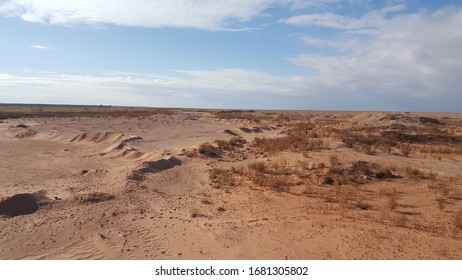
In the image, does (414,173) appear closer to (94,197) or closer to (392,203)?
(392,203)

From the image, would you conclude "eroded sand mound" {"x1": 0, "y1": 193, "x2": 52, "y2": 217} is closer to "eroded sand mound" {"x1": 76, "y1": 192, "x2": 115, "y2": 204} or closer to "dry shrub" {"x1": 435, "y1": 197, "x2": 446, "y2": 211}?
"eroded sand mound" {"x1": 76, "y1": 192, "x2": 115, "y2": 204}

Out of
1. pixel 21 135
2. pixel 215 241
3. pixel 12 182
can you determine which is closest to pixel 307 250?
pixel 215 241

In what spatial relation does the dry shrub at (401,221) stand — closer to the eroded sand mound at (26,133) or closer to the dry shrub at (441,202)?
the dry shrub at (441,202)

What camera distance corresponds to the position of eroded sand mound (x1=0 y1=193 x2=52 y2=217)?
10140 mm

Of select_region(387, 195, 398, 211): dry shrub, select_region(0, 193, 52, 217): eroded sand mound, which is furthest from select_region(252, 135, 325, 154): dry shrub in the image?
select_region(0, 193, 52, 217): eroded sand mound

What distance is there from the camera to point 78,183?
14008mm

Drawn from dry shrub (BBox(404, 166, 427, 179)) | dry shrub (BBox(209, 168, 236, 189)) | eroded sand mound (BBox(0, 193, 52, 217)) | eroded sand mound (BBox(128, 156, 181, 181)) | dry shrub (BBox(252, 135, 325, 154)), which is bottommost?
eroded sand mound (BBox(0, 193, 52, 217))

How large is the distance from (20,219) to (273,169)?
10.3 m

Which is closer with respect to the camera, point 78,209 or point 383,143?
point 78,209

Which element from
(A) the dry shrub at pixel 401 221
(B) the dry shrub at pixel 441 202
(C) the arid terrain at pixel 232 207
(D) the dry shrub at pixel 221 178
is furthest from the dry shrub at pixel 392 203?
(D) the dry shrub at pixel 221 178

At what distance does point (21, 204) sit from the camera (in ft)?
34.3

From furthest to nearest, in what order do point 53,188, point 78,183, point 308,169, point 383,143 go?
point 383,143 < point 308,169 < point 78,183 < point 53,188

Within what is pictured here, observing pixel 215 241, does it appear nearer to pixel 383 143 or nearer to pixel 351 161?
pixel 351 161

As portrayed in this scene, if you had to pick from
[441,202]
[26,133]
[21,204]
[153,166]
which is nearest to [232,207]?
[21,204]
